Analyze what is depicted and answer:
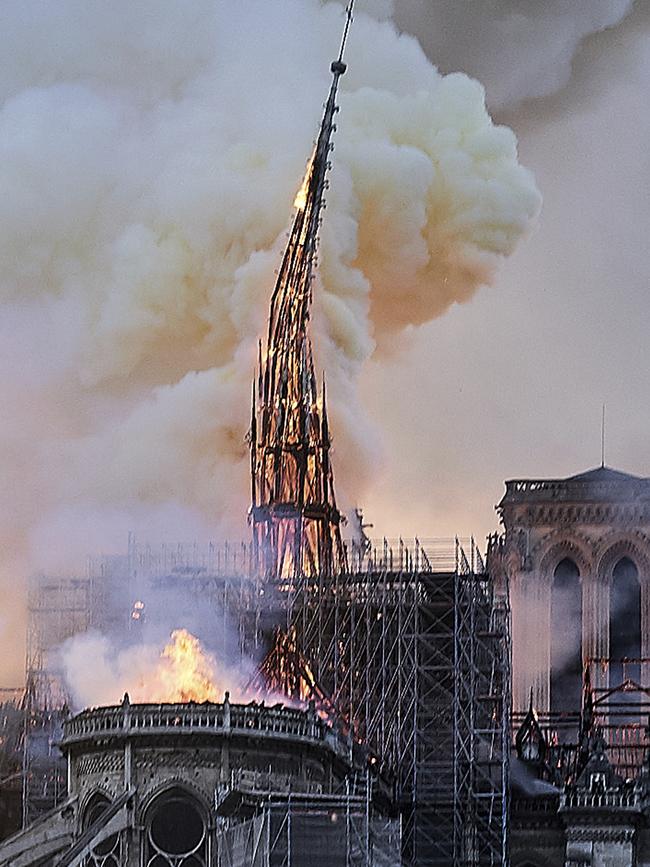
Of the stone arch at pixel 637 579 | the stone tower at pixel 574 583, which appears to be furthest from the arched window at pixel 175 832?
the stone arch at pixel 637 579

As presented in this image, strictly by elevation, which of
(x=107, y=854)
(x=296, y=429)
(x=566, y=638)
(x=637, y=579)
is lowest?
(x=107, y=854)

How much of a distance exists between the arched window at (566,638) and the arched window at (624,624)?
150cm

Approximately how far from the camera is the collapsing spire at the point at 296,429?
418ft

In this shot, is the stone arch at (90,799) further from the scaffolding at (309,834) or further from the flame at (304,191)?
the flame at (304,191)

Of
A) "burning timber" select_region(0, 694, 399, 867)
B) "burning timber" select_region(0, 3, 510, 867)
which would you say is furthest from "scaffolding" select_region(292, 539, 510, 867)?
"burning timber" select_region(0, 694, 399, 867)

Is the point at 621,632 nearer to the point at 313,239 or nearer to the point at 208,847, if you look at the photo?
the point at 313,239

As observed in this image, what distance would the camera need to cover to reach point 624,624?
5443 inches

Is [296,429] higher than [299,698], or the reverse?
[296,429]

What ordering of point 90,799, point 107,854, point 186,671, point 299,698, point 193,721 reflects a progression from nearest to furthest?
point 107,854 < point 193,721 < point 90,799 < point 186,671 < point 299,698

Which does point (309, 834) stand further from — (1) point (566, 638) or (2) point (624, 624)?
(2) point (624, 624)

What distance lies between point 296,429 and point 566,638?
1757 cm

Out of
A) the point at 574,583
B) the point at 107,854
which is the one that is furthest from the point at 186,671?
the point at 574,583

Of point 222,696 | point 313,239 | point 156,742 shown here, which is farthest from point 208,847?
point 313,239

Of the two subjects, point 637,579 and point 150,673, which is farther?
point 637,579
